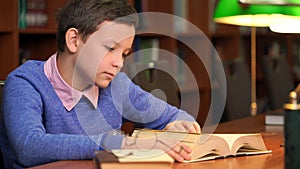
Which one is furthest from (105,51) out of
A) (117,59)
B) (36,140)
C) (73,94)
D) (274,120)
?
(274,120)

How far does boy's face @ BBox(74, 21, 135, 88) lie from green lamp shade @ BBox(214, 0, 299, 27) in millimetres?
584

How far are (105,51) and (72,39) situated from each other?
132 mm

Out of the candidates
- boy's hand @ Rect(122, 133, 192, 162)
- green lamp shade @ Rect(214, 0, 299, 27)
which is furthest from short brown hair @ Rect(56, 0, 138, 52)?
green lamp shade @ Rect(214, 0, 299, 27)

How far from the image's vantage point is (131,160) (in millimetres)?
1232

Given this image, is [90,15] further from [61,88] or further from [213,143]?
[213,143]

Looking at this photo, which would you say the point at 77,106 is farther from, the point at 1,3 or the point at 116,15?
the point at 1,3

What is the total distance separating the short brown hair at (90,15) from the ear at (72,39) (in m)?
0.01

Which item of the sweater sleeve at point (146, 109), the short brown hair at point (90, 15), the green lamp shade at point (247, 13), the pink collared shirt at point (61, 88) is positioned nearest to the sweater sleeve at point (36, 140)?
the pink collared shirt at point (61, 88)

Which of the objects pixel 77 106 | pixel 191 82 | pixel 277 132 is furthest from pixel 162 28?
pixel 77 106

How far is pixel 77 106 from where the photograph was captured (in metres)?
1.78

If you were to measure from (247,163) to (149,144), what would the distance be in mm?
289

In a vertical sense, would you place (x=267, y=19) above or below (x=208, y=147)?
above

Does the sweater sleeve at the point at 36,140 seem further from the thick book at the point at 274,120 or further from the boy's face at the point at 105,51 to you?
the thick book at the point at 274,120

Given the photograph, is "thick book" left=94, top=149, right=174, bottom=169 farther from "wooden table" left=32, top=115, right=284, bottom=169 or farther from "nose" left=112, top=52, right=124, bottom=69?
"nose" left=112, top=52, right=124, bottom=69
